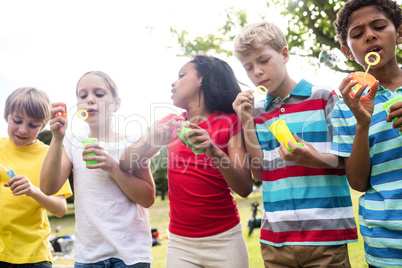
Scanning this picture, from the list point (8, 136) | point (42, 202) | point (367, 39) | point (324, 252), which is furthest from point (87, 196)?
point (367, 39)

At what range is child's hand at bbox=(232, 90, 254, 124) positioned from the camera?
201cm

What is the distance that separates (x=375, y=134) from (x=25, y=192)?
2211mm

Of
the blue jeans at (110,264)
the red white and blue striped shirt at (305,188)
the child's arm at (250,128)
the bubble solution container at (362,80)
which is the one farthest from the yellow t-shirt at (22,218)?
the bubble solution container at (362,80)

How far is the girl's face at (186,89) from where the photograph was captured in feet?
7.82

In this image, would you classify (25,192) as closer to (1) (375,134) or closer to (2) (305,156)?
(2) (305,156)

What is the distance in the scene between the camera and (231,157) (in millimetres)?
2111

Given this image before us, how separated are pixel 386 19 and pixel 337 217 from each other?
42.2 inches

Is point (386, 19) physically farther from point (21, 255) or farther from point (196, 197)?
point (21, 255)

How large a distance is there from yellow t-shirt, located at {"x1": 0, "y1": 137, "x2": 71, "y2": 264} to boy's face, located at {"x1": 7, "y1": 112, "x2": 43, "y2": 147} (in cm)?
7

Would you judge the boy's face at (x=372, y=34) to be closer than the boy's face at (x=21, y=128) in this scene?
Yes

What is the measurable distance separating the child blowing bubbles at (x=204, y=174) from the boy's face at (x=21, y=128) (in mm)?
960

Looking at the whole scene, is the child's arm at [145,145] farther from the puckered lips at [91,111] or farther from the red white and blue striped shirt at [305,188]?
the red white and blue striped shirt at [305,188]

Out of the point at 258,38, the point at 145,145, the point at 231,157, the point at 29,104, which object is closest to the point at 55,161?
the point at 145,145

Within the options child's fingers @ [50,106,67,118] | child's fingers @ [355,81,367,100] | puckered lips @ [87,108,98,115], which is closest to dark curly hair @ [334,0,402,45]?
child's fingers @ [355,81,367,100]
